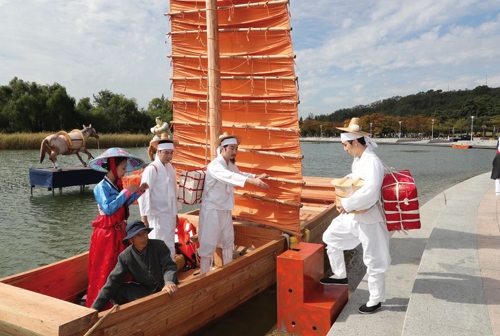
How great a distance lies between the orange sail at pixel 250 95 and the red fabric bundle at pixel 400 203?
1.84 meters

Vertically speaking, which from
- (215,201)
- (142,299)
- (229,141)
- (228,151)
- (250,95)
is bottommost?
(142,299)

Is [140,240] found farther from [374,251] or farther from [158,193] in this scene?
[374,251]

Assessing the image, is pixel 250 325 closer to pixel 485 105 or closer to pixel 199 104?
pixel 199 104

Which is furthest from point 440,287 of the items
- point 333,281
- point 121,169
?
point 121,169

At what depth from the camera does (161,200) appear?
13.9 ft

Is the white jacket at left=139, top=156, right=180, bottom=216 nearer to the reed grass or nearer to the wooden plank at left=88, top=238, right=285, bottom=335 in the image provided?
the wooden plank at left=88, top=238, right=285, bottom=335

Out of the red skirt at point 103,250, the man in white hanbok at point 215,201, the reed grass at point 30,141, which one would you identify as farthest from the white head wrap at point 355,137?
the reed grass at point 30,141

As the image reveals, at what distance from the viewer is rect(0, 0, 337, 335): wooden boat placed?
12.2ft

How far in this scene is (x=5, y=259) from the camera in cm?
687

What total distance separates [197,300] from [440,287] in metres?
2.36

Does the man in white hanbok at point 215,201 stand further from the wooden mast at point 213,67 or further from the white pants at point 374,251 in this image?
the white pants at point 374,251

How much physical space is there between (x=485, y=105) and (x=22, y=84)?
294ft

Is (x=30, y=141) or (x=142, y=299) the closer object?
(x=142, y=299)

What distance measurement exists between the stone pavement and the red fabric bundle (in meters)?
0.72
